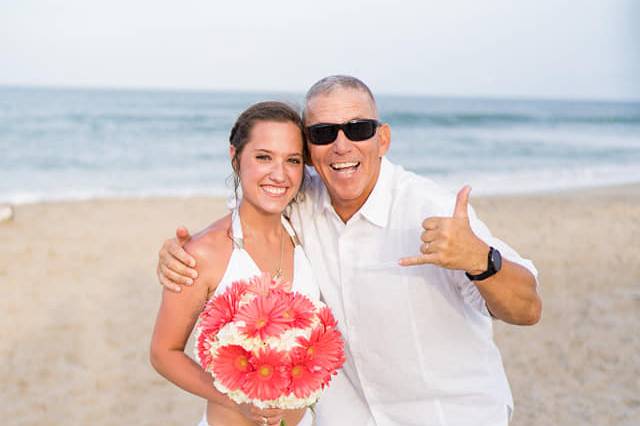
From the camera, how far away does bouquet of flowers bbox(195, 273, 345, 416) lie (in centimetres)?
256

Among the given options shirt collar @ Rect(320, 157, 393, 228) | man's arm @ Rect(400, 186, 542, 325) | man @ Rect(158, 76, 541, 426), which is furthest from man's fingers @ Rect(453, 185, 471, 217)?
shirt collar @ Rect(320, 157, 393, 228)

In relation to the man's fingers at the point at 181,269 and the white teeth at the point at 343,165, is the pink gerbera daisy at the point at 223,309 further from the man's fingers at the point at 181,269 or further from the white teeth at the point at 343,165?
the white teeth at the point at 343,165

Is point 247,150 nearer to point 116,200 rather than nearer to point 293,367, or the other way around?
point 293,367

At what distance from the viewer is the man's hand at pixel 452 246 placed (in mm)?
2945

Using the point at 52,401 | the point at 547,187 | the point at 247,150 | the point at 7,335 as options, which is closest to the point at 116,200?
the point at 7,335

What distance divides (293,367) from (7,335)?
7060 mm

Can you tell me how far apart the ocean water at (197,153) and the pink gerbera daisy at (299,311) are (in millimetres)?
17323

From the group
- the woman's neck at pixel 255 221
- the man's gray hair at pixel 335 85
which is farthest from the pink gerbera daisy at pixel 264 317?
the man's gray hair at pixel 335 85

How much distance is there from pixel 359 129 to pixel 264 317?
1400 mm

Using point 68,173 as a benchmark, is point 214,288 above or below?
above

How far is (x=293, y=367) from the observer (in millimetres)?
2604

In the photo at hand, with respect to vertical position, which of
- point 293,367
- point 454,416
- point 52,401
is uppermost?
point 293,367

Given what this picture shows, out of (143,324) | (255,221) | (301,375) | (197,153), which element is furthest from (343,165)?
(197,153)

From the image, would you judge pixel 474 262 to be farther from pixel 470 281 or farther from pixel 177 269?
pixel 177 269
